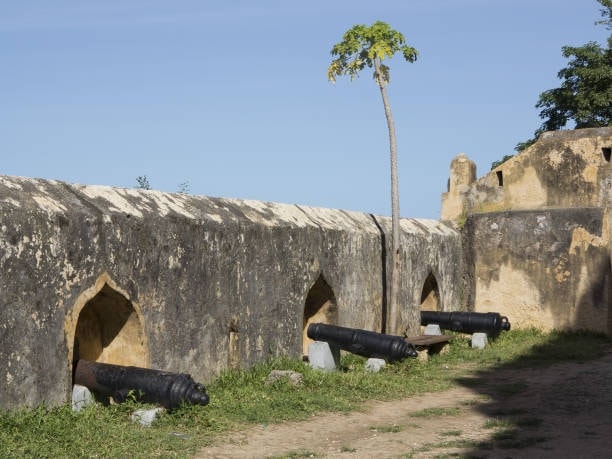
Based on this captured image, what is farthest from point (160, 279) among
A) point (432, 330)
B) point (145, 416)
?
point (432, 330)

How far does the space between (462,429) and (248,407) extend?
207 cm

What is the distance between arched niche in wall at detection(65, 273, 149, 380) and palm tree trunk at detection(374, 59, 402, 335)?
5.80m

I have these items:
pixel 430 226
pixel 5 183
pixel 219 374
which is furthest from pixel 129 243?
pixel 430 226

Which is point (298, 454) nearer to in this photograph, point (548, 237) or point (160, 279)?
point (160, 279)

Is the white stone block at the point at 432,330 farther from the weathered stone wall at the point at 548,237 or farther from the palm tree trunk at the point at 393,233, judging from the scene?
the weathered stone wall at the point at 548,237

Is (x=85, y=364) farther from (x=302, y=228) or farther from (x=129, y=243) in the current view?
(x=302, y=228)

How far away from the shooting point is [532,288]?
15.8 metres

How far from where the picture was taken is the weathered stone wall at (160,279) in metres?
7.26

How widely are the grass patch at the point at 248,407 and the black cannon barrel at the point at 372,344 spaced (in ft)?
0.84

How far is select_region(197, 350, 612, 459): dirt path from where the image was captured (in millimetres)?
7020

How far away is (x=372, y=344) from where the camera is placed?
11.2 m

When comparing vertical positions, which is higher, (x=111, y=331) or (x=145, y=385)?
(x=111, y=331)

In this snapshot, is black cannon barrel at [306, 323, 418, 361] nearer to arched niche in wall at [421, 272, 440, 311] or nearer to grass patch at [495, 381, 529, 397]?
grass patch at [495, 381, 529, 397]

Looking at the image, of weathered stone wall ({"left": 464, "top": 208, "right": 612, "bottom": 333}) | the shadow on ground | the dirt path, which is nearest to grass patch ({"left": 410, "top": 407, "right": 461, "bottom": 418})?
the dirt path
